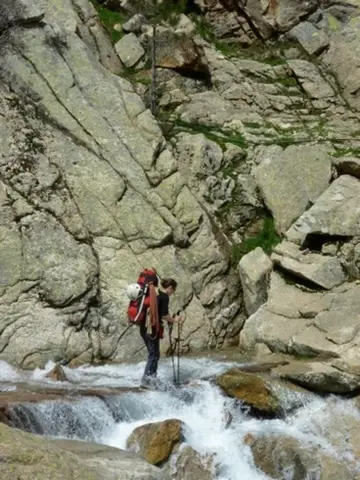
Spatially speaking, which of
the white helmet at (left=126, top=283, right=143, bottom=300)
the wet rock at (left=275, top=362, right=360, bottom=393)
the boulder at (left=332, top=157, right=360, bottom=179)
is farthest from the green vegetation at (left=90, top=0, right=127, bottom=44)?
the wet rock at (left=275, top=362, right=360, bottom=393)

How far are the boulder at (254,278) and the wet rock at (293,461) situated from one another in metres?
6.74

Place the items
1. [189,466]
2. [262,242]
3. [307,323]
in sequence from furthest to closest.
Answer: [262,242] → [307,323] → [189,466]

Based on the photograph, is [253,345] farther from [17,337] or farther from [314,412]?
[17,337]

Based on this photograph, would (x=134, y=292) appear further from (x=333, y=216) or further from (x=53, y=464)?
(x=333, y=216)

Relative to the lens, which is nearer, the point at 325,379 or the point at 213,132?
the point at 325,379

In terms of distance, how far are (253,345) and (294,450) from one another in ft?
17.6

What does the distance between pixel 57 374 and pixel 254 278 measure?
6.70 metres

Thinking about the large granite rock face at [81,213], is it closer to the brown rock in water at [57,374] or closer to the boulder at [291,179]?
the brown rock in water at [57,374]

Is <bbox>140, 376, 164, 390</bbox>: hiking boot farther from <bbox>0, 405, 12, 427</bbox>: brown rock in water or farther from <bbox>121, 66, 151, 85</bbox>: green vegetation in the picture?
<bbox>121, 66, 151, 85</bbox>: green vegetation

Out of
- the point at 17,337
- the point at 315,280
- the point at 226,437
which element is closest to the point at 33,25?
the point at 17,337

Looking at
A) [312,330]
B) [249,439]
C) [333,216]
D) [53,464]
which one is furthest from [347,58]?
[53,464]

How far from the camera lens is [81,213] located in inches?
688

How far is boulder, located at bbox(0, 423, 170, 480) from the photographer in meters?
6.13

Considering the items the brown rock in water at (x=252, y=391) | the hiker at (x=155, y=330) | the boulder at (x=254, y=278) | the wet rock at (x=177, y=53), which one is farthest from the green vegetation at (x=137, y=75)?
the brown rock in water at (x=252, y=391)
